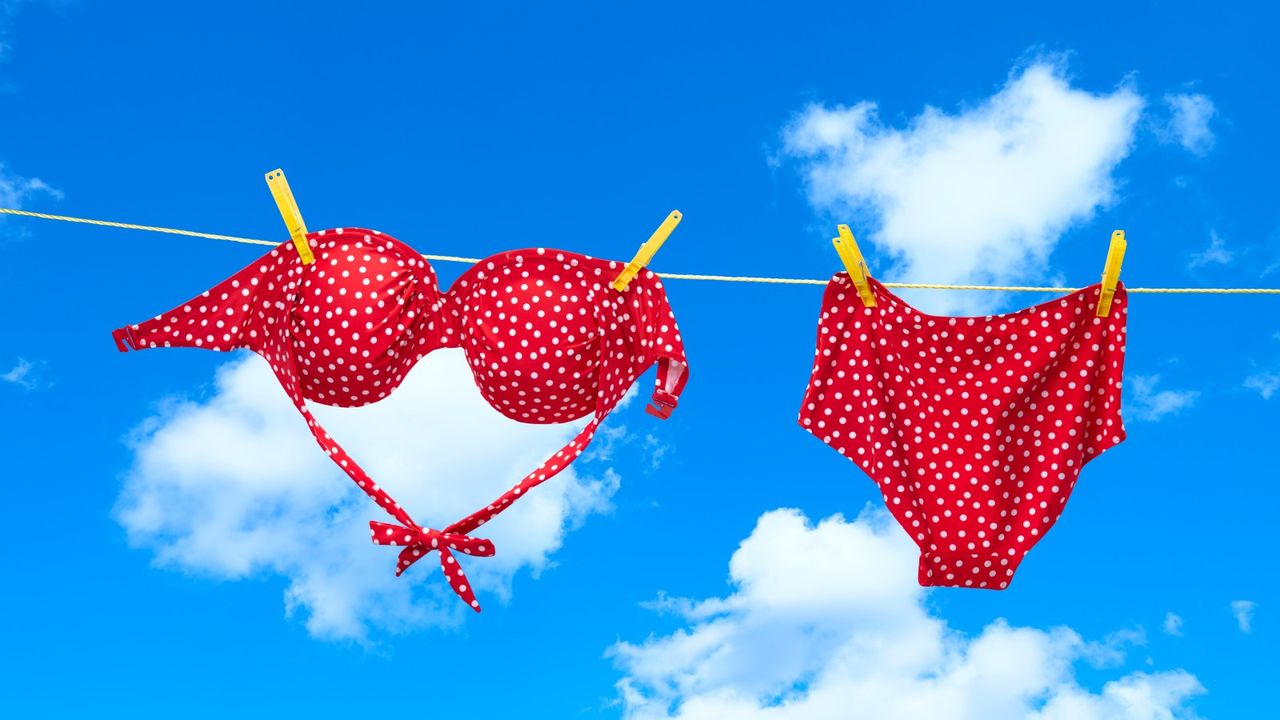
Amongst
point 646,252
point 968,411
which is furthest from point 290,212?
point 968,411

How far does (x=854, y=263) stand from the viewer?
209 inches

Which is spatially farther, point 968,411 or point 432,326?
point 432,326

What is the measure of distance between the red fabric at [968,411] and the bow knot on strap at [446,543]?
121cm

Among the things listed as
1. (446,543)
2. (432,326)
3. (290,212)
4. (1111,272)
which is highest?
(290,212)

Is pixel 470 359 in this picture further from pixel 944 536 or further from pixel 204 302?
pixel 944 536

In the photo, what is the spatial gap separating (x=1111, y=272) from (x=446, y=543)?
238 centimetres

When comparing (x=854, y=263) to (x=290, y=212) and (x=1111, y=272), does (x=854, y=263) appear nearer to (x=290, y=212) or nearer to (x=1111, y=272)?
(x=1111, y=272)

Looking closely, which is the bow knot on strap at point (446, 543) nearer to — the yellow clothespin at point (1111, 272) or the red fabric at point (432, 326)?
the red fabric at point (432, 326)

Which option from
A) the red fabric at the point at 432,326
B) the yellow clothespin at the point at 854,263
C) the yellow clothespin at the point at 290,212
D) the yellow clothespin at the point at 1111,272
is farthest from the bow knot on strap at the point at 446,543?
the yellow clothespin at the point at 1111,272

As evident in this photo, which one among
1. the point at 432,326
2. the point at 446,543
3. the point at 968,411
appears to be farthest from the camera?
the point at 432,326

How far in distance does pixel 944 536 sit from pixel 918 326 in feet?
2.38

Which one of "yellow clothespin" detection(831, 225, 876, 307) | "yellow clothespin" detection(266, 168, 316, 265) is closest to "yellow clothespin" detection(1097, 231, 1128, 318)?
"yellow clothespin" detection(831, 225, 876, 307)

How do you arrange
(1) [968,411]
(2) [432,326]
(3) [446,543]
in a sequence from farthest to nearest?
(2) [432,326] → (1) [968,411] → (3) [446,543]

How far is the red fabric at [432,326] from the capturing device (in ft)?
17.8
